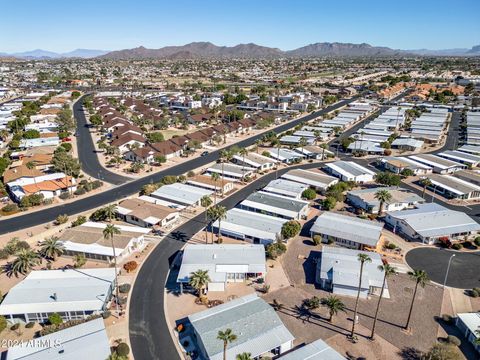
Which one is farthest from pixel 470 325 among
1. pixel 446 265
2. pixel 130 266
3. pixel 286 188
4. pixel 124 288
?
pixel 286 188

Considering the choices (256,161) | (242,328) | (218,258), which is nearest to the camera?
(242,328)

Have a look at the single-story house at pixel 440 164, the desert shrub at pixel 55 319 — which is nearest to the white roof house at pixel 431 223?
the single-story house at pixel 440 164

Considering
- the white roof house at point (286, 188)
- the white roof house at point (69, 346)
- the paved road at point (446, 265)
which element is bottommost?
the paved road at point (446, 265)

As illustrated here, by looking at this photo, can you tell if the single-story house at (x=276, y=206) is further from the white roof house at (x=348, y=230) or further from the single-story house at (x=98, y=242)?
the single-story house at (x=98, y=242)

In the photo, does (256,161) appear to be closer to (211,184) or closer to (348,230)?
(211,184)

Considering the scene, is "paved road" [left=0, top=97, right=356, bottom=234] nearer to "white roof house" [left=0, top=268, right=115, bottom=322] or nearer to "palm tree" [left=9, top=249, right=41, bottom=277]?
"palm tree" [left=9, top=249, right=41, bottom=277]

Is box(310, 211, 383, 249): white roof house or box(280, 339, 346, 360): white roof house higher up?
box(310, 211, 383, 249): white roof house

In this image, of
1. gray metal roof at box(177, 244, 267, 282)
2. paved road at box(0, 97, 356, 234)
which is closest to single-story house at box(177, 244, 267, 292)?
gray metal roof at box(177, 244, 267, 282)
